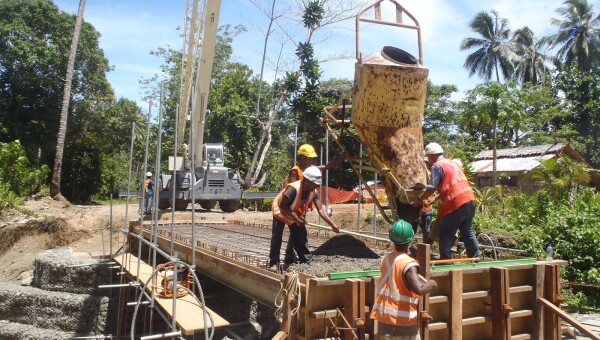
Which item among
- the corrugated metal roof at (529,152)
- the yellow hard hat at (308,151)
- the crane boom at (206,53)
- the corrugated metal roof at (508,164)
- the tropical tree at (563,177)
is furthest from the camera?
the corrugated metal roof at (508,164)

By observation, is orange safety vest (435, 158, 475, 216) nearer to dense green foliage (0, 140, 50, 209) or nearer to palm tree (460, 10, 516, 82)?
dense green foliage (0, 140, 50, 209)

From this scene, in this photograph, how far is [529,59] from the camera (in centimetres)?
3534

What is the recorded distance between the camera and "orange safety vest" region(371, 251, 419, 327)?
11.2 ft

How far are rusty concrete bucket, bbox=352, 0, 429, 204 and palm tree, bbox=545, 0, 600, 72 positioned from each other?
33.0 m

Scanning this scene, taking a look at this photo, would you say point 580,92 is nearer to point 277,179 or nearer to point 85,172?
point 277,179

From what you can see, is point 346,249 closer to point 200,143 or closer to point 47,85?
point 200,143

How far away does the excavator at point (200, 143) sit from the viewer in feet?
41.6

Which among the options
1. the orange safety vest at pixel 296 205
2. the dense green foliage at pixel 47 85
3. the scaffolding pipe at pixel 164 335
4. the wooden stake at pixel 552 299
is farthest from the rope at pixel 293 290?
the dense green foliage at pixel 47 85

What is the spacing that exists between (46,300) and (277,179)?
1885 cm

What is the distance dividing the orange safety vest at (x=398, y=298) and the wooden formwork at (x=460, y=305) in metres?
0.36

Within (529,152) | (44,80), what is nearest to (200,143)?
(44,80)

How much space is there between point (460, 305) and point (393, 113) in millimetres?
2029

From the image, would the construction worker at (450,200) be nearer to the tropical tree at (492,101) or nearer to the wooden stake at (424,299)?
the wooden stake at (424,299)

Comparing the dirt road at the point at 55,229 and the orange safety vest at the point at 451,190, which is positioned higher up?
the orange safety vest at the point at 451,190
